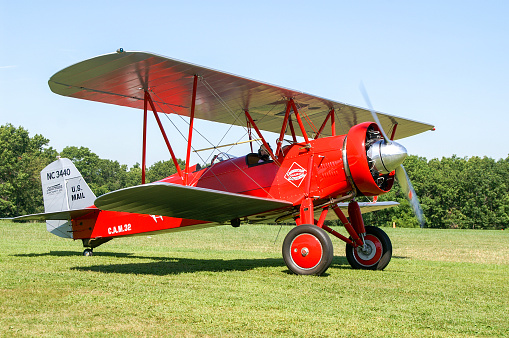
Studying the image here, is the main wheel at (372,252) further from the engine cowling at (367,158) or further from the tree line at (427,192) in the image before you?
the tree line at (427,192)

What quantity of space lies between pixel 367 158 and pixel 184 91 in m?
4.16

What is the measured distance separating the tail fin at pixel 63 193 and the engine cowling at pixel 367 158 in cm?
736

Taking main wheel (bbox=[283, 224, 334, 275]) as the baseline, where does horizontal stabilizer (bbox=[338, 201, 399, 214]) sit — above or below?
above

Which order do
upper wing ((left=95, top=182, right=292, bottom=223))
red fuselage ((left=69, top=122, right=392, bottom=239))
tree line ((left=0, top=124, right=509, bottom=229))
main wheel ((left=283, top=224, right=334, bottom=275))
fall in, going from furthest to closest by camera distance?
tree line ((left=0, top=124, right=509, bottom=229)), red fuselage ((left=69, top=122, right=392, bottom=239)), main wheel ((left=283, top=224, right=334, bottom=275)), upper wing ((left=95, top=182, right=292, bottom=223))

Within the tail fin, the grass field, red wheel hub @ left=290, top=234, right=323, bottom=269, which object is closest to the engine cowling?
red wheel hub @ left=290, top=234, right=323, bottom=269

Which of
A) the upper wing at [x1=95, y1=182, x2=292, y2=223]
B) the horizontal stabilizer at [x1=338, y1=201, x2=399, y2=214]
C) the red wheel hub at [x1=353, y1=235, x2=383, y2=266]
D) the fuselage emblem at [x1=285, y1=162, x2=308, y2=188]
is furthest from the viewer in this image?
the horizontal stabilizer at [x1=338, y1=201, x2=399, y2=214]

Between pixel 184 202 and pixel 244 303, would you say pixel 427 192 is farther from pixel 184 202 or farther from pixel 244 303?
pixel 244 303

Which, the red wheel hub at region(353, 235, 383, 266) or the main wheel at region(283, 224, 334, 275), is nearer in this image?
the main wheel at region(283, 224, 334, 275)

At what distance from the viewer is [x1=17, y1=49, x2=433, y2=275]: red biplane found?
27.4 feet

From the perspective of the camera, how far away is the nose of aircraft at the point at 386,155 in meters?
8.95

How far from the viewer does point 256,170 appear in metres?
10.2

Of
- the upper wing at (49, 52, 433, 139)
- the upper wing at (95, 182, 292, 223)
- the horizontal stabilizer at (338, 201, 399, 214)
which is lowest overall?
the horizontal stabilizer at (338, 201, 399, 214)

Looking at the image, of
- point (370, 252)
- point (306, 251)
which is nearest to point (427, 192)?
point (370, 252)

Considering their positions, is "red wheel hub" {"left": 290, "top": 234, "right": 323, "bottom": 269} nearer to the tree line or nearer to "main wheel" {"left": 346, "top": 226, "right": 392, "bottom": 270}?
"main wheel" {"left": 346, "top": 226, "right": 392, "bottom": 270}
